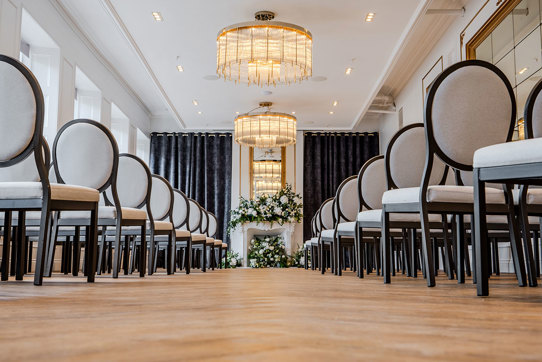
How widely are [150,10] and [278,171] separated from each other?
5.97 meters

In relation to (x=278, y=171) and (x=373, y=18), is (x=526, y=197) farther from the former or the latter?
(x=278, y=171)

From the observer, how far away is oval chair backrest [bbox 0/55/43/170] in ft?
7.59

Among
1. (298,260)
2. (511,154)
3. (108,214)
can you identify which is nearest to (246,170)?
(298,260)

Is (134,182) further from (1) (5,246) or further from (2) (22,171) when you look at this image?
(1) (5,246)

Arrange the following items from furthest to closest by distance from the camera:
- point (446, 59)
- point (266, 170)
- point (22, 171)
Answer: point (266, 170) → point (446, 59) → point (22, 171)

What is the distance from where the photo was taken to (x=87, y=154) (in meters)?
3.21

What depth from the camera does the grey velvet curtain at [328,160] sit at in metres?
11.8

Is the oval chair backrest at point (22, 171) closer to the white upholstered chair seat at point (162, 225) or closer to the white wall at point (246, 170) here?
the white upholstered chair seat at point (162, 225)

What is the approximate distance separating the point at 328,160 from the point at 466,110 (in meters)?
9.61

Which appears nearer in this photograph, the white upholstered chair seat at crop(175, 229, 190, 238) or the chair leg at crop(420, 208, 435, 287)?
the chair leg at crop(420, 208, 435, 287)

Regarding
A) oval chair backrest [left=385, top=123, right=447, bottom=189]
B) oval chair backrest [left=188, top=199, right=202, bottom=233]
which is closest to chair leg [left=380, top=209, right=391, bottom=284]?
oval chair backrest [left=385, top=123, right=447, bottom=189]

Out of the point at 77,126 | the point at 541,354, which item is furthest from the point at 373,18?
the point at 541,354

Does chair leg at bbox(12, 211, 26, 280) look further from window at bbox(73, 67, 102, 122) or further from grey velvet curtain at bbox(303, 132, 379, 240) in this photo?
grey velvet curtain at bbox(303, 132, 379, 240)

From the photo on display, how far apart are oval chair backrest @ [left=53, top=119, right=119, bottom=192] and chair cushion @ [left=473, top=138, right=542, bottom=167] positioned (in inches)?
81.9
